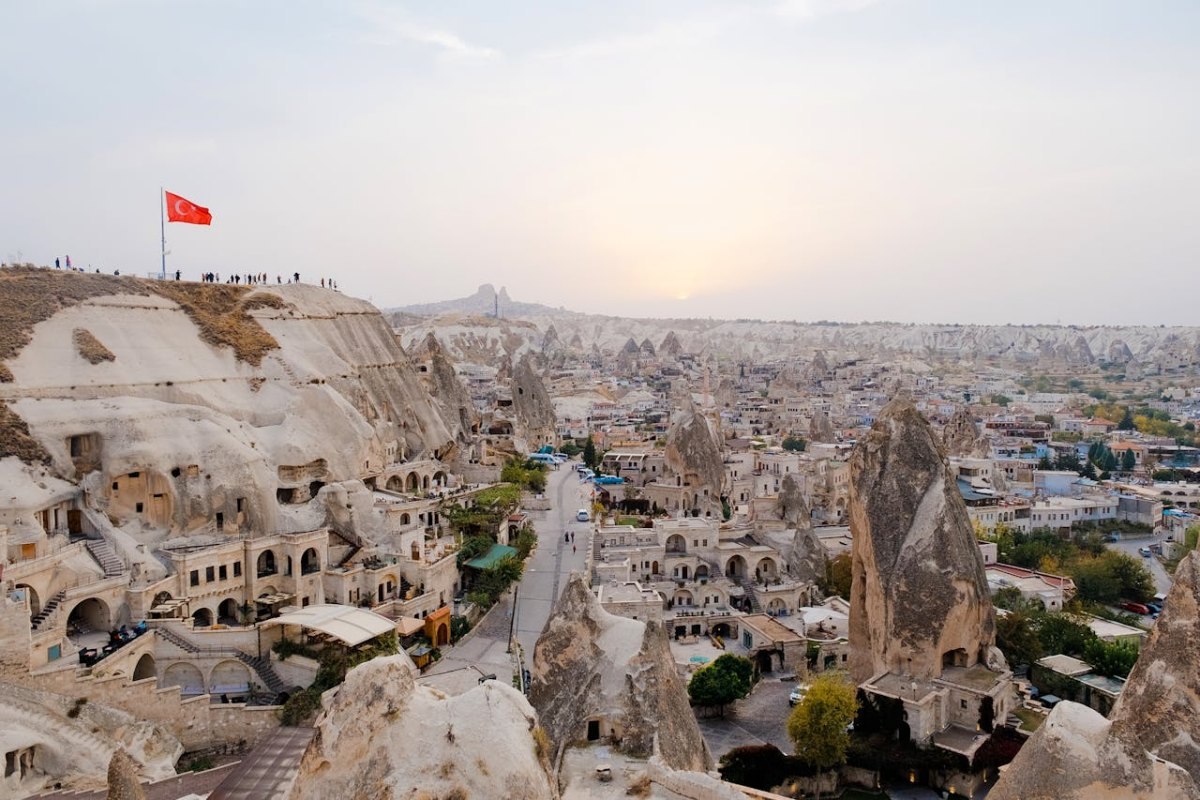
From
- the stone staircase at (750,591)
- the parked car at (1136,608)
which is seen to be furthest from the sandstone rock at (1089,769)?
the parked car at (1136,608)

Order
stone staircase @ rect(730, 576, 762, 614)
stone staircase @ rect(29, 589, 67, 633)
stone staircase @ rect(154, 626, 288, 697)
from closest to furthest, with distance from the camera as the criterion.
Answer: stone staircase @ rect(29, 589, 67, 633) → stone staircase @ rect(154, 626, 288, 697) → stone staircase @ rect(730, 576, 762, 614)

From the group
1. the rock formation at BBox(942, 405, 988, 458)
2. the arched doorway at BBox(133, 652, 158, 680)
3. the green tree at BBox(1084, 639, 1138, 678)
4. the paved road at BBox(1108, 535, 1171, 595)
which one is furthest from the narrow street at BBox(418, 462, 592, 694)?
the rock formation at BBox(942, 405, 988, 458)

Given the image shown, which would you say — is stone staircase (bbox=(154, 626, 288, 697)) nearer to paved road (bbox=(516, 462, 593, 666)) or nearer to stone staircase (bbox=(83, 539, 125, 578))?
stone staircase (bbox=(83, 539, 125, 578))

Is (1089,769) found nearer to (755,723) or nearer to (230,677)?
(755,723)

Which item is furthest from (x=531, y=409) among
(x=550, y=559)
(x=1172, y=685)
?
(x=1172, y=685)

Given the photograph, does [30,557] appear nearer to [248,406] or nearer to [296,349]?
[248,406]

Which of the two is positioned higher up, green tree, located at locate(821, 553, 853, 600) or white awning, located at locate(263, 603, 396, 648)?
white awning, located at locate(263, 603, 396, 648)
